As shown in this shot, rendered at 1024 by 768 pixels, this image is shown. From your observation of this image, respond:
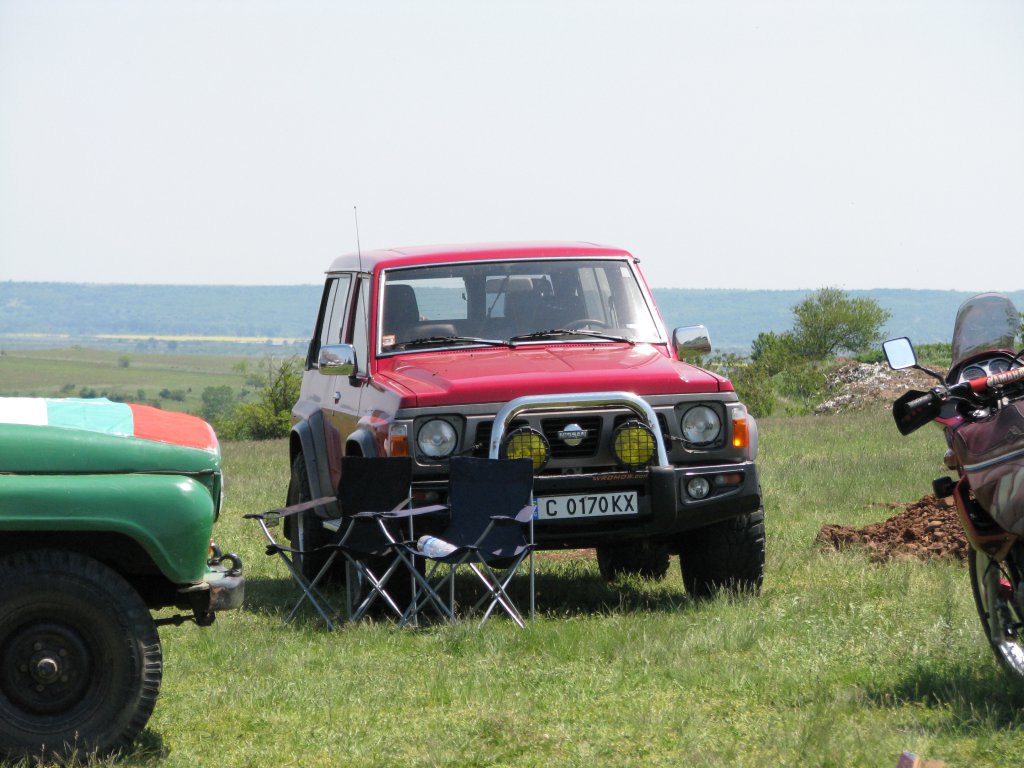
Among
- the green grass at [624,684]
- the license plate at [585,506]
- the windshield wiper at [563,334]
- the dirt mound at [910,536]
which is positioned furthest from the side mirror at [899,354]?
the dirt mound at [910,536]

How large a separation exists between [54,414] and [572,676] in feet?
8.05

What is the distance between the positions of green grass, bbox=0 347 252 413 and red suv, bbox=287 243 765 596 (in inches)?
4468

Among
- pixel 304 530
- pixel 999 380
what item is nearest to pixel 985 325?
pixel 999 380

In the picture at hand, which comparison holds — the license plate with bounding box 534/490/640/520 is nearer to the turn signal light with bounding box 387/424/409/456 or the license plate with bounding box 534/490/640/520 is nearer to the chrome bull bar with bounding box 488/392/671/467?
the chrome bull bar with bounding box 488/392/671/467

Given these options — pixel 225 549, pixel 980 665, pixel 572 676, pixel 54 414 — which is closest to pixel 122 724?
pixel 54 414

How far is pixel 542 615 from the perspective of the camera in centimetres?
786

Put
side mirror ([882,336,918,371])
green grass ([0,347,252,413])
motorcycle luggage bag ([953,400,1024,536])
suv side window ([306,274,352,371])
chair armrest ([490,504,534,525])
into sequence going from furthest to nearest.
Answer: green grass ([0,347,252,413])
suv side window ([306,274,352,371])
chair armrest ([490,504,534,525])
side mirror ([882,336,918,371])
motorcycle luggage bag ([953,400,1024,536])

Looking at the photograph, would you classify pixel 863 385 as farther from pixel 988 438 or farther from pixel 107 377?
pixel 107 377

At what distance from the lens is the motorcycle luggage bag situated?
15.9 feet

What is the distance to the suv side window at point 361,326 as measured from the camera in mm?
8578

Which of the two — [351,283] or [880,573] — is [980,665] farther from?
[351,283]

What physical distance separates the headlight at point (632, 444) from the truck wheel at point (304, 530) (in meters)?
2.16

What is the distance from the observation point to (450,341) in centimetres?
848

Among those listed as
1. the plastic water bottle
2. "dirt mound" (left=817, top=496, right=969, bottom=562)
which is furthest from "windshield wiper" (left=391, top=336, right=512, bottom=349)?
"dirt mound" (left=817, top=496, right=969, bottom=562)
